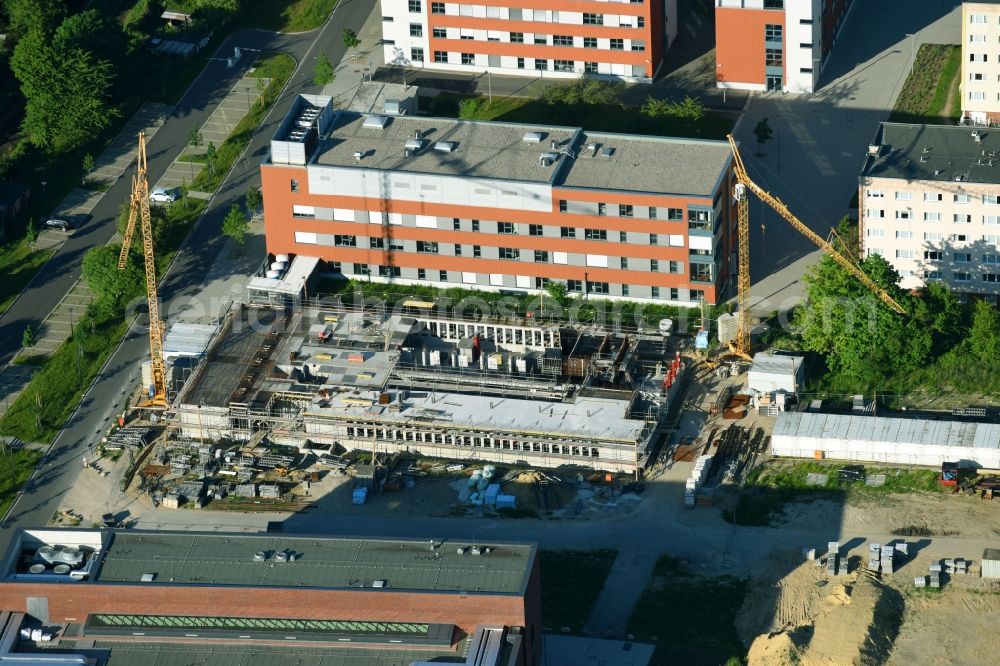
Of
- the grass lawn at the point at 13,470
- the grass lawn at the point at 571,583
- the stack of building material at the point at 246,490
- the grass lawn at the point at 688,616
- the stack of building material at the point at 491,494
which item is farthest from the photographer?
the grass lawn at the point at 13,470

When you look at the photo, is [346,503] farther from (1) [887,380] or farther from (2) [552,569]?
(1) [887,380]

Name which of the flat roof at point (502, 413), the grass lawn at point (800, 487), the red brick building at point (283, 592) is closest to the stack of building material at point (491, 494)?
the flat roof at point (502, 413)

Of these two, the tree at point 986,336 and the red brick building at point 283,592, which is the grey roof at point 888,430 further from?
the red brick building at point 283,592

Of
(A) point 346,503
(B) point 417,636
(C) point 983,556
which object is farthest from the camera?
(A) point 346,503

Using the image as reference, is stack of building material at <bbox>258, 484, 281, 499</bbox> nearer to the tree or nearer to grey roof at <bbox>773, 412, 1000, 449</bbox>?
grey roof at <bbox>773, 412, 1000, 449</bbox>

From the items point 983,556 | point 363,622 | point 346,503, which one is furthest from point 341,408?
point 983,556

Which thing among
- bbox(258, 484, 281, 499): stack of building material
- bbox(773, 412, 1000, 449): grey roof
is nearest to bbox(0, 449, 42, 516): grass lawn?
bbox(258, 484, 281, 499): stack of building material
